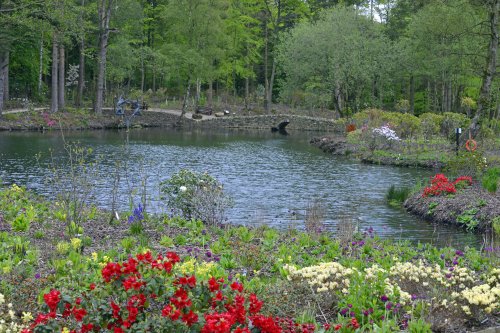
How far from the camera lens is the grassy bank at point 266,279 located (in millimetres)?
4199

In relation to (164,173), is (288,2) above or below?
above

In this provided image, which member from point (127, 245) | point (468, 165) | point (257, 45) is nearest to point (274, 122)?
point (257, 45)

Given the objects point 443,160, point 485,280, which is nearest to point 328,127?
point 443,160

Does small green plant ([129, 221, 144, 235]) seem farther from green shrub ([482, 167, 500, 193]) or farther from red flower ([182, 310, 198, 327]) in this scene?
green shrub ([482, 167, 500, 193])

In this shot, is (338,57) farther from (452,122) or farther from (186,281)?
(186,281)

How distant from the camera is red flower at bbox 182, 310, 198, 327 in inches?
147

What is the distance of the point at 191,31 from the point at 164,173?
2794cm

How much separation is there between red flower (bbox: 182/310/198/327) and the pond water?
17.1ft

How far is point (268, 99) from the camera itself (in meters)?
49.2

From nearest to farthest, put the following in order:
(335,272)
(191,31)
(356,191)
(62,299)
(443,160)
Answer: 1. (62,299)
2. (335,272)
3. (356,191)
4. (443,160)
5. (191,31)

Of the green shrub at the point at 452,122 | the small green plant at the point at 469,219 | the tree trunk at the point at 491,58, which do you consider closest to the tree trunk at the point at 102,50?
the green shrub at the point at 452,122

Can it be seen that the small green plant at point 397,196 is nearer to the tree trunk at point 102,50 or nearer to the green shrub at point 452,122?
the green shrub at point 452,122

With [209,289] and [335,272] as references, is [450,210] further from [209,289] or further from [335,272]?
[209,289]

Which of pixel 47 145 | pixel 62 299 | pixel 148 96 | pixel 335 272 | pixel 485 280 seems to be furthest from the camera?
pixel 148 96
